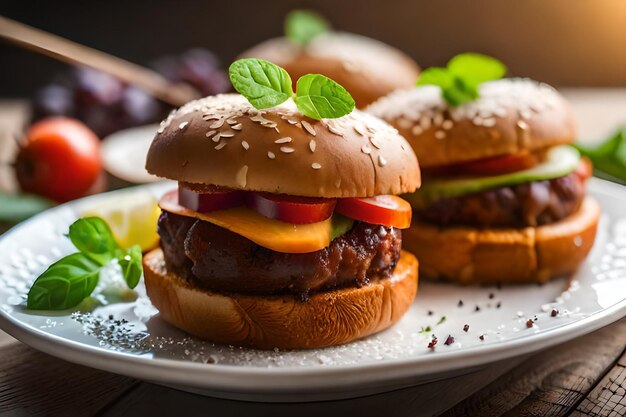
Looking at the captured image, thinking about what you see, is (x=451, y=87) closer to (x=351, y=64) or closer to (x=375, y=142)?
(x=375, y=142)

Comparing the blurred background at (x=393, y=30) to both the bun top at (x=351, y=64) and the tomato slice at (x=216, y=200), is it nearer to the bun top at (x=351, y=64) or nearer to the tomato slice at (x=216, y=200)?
the bun top at (x=351, y=64)

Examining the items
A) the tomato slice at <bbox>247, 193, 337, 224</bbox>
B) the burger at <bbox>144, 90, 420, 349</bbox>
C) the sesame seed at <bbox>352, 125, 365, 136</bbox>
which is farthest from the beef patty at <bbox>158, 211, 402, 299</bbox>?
the sesame seed at <bbox>352, 125, 365, 136</bbox>

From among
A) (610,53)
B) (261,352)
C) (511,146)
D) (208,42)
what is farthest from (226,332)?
(610,53)

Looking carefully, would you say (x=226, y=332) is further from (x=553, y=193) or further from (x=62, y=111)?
(x=62, y=111)

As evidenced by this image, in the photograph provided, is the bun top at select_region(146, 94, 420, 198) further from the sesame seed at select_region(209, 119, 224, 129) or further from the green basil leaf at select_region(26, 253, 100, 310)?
the green basil leaf at select_region(26, 253, 100, 310)

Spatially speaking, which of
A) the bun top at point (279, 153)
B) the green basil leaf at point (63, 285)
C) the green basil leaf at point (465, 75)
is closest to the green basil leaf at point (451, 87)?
the green basil leaf at point (465, 75)
